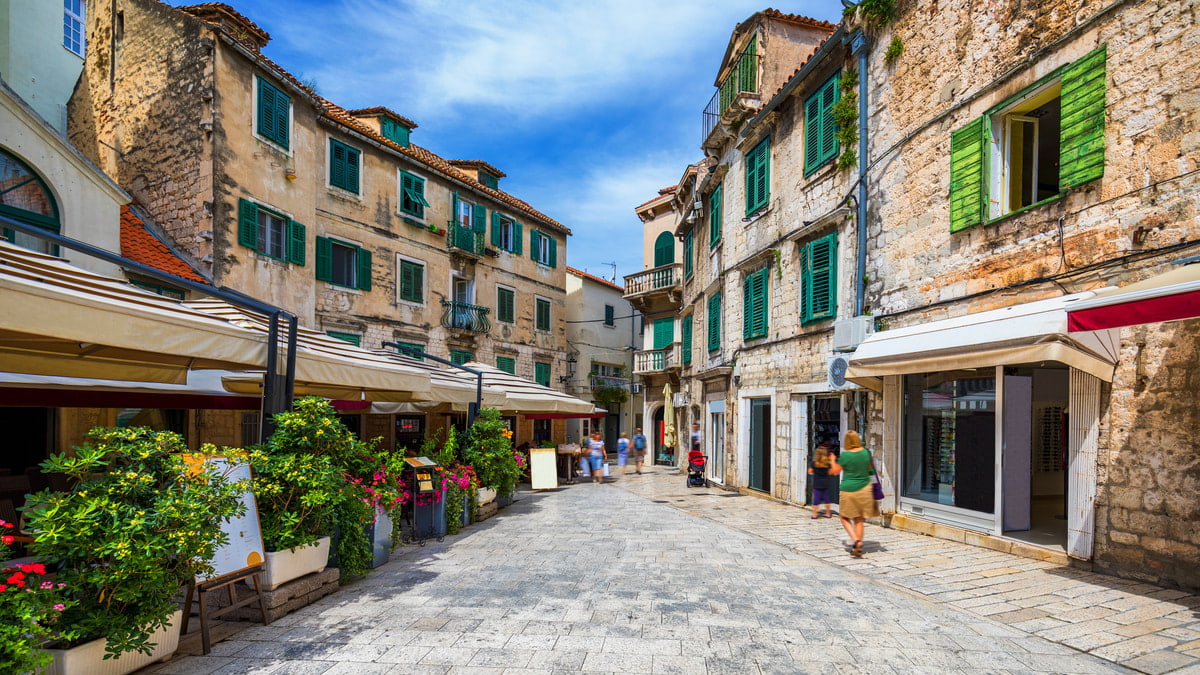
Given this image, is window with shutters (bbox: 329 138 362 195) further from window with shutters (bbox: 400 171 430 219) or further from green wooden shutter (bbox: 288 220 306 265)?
green wooden shutter (bbox: 288 220 306 265)

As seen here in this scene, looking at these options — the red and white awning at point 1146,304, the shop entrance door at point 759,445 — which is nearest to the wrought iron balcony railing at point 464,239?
the shop entrance door at point 759,445

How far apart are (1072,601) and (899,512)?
4416 millimetres

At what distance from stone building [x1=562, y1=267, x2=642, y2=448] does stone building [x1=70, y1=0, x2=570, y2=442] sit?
8003 millimetres

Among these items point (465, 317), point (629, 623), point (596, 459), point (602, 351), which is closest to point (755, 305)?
point (596, 459)

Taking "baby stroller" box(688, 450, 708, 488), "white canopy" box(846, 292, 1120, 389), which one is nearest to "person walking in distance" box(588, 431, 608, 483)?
"baby stroller" box(688, 450, 708, 488)

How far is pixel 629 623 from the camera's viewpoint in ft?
17.7

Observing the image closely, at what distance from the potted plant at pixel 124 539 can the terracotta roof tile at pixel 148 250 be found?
372 inches

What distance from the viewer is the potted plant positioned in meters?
3.66

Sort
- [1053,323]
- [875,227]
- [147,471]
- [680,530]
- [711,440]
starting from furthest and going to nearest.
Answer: [711,440] → [875,227] → [680,530] → [1053,323] → [147,471]

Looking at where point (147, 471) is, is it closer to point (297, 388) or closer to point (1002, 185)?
point (297, 388)

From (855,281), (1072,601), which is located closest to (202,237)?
(855,281)

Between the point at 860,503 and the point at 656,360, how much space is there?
19.1m

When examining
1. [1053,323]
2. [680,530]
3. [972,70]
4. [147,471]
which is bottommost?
[680,530]

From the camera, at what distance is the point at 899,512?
1045 cm
